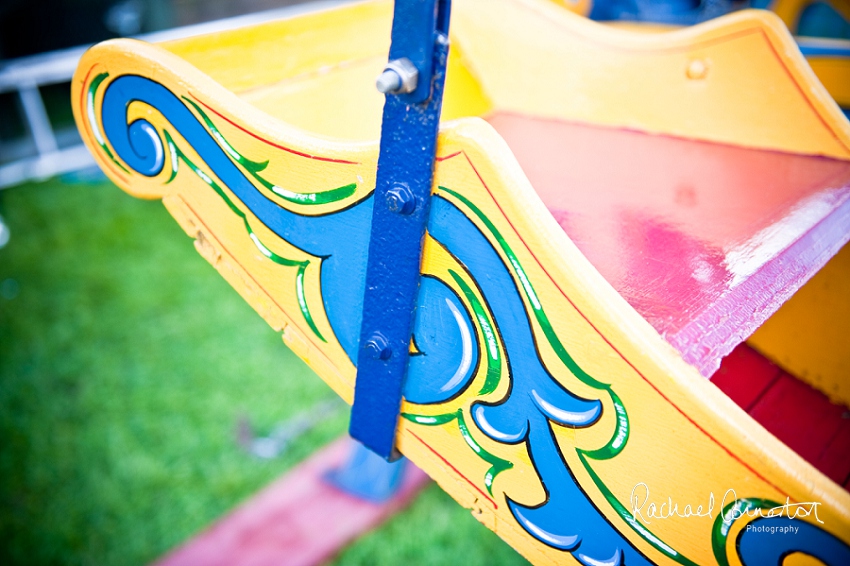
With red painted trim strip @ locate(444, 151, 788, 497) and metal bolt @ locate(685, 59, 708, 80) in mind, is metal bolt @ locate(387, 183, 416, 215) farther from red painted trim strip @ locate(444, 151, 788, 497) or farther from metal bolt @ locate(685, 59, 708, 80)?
metal bolt @ locate(685, 59, 708, 80)

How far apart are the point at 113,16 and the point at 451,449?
5.52 m

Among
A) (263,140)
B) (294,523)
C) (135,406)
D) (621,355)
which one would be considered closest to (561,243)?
(621,355)

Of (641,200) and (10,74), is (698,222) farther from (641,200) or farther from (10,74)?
(10,74)

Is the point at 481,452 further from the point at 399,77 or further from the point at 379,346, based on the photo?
the point at 399,77

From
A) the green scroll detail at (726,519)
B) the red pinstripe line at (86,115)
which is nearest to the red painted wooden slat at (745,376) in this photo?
the green scroll detail at (726,519)

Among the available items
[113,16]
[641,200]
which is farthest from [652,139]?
[113,16]

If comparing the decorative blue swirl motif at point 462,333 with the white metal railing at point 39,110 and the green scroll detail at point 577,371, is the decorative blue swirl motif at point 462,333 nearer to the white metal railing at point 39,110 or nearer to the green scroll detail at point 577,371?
the green scroll detail at point 577,371

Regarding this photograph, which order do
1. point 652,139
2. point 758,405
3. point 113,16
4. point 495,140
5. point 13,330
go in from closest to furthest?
point 495,140
point 758,405
point 652,139
point 13,330
point 113,16

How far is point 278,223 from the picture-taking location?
0.70 meters

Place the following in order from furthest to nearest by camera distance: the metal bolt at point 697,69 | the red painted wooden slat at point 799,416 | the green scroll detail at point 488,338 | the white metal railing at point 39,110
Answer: the white metal railing at point 39,110, the metal bolt at point 697,69, the red painted wooden slat at point 799,416, the green scroll detail at point 488,338

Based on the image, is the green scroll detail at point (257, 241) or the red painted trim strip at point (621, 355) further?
the green scroll detail at point (257, 241)

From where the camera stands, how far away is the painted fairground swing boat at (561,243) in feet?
1.70
